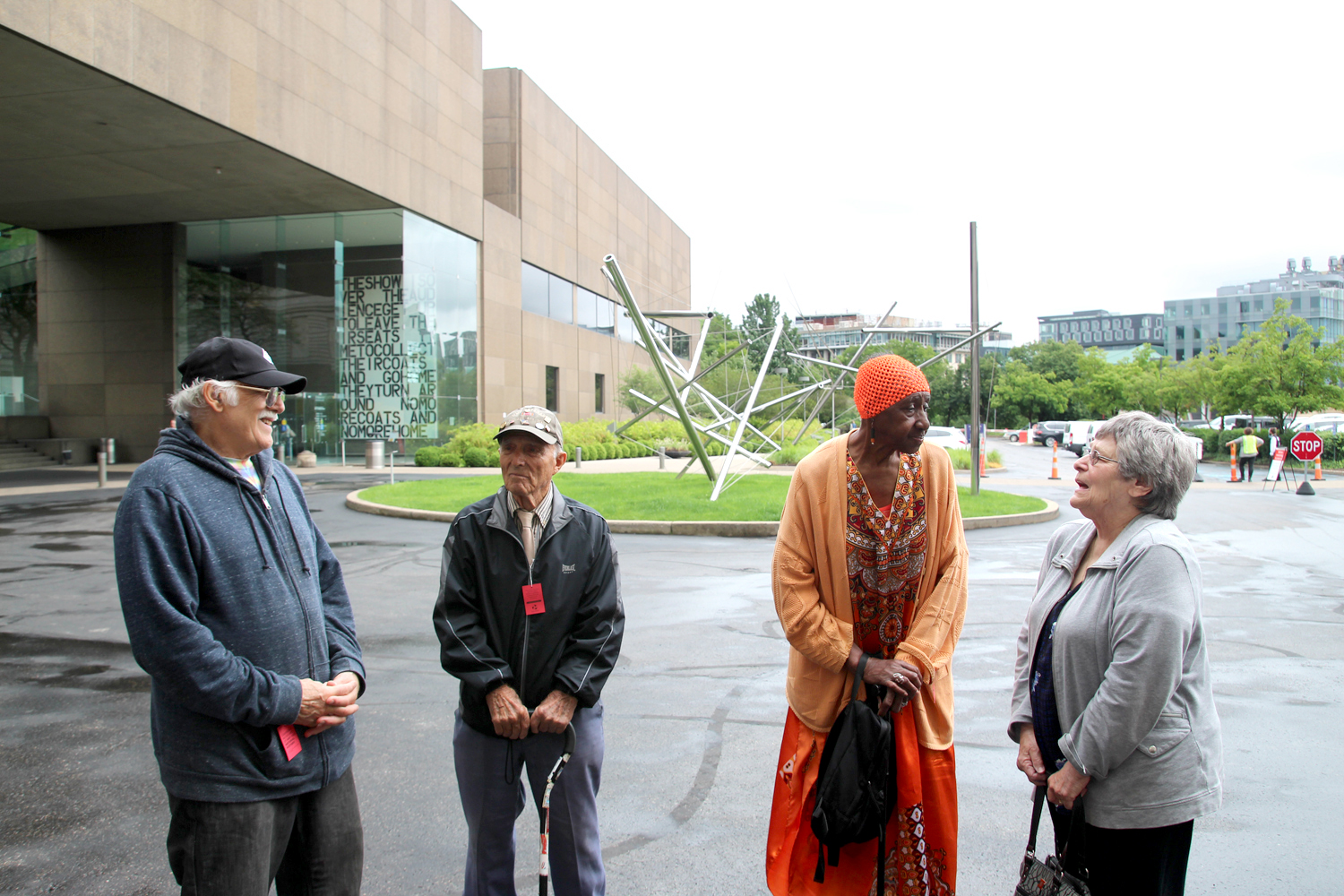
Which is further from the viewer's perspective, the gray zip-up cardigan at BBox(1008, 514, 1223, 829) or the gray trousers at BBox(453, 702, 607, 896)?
the gray trousers at BBox(453, 702, 607, 896)

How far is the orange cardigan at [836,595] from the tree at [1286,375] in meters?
39.1

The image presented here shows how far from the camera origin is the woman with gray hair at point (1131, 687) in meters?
2.28

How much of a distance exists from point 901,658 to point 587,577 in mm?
1013

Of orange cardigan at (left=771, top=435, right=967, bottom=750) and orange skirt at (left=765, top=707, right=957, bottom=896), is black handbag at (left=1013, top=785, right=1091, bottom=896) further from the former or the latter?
orange cardigan at (left=771, top=435, right=967, bottom=750)

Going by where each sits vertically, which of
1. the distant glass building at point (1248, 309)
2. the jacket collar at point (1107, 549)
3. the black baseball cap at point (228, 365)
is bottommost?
the jacket collar at point (1107, 549)

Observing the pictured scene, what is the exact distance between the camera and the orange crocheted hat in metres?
2.69

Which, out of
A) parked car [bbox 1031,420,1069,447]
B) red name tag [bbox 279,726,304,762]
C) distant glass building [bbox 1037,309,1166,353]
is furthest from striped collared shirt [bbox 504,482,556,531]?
distant glass building [bbox 1037,309,1166,353]

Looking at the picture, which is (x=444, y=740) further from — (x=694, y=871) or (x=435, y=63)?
(x=435, y=63)

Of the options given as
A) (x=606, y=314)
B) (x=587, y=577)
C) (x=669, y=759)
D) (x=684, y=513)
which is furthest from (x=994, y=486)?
(x=606, y=314)

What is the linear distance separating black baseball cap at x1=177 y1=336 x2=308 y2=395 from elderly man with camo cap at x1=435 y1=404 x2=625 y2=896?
751 millimetres

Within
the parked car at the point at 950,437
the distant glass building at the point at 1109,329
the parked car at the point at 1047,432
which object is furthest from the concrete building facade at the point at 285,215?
the distant glass building at the point at 1109,329

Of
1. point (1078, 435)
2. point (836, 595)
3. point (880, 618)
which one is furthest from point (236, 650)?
point (1078, 435)

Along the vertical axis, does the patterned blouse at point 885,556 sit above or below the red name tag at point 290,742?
above

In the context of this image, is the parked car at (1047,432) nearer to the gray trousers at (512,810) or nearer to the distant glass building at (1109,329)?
the gray trousers at (512,810)
